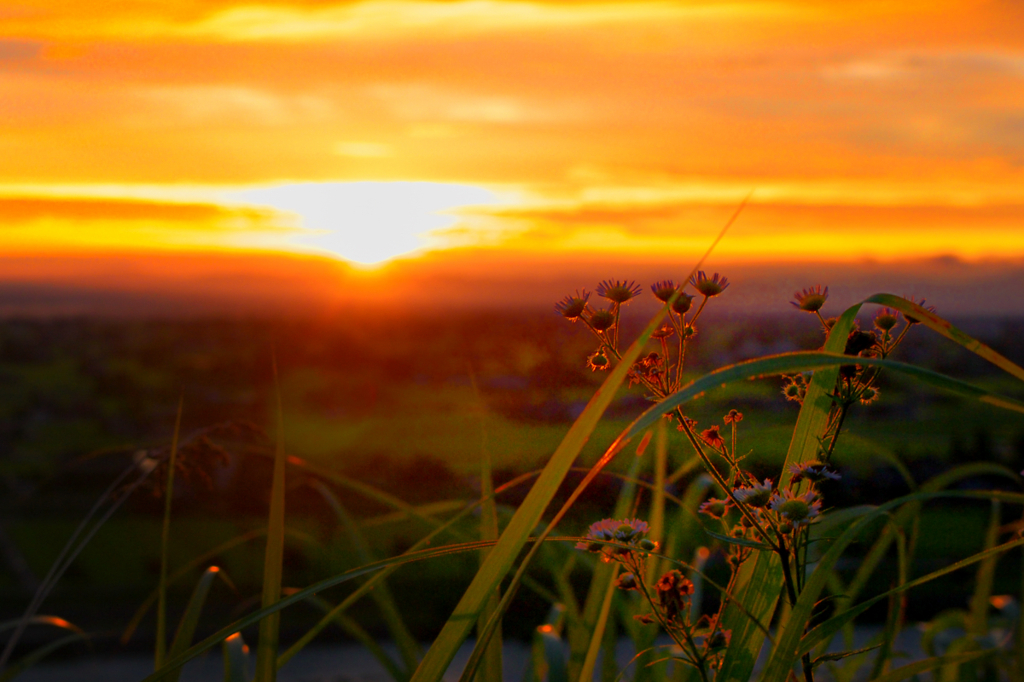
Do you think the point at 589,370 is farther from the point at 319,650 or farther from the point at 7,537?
the point at 7,537

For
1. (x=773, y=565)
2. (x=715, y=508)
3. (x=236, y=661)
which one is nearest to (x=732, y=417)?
(x=715, y=508)

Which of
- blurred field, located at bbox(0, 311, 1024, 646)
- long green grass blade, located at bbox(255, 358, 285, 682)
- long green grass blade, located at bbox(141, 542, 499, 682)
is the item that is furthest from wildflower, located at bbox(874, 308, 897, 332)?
blurred field, located at bbox(0, 311, 1024, 646)

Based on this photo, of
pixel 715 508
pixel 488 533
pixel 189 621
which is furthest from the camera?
pixel 488 533

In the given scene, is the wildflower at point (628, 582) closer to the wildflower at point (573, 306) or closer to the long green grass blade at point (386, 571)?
the long green grass blade at point (386, 571)

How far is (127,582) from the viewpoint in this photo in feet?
21.0

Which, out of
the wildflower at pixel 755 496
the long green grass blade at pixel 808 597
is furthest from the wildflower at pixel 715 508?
the long green grass blade at pixel 808 597

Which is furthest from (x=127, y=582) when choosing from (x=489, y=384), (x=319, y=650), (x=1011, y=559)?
(x=1011, y=559)

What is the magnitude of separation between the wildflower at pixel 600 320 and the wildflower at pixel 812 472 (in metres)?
0.35

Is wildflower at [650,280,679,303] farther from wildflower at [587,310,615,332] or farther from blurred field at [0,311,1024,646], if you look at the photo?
blurred field at [0,311,1024,646]

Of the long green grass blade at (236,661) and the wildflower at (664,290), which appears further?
the long green grass blade at (236,661)

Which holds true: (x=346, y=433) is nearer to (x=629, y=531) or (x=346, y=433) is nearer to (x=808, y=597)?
(x=629, y=531)

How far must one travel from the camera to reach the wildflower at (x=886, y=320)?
1121 mm

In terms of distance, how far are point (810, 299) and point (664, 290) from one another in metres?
0.22

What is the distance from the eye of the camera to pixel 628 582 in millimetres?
1122
